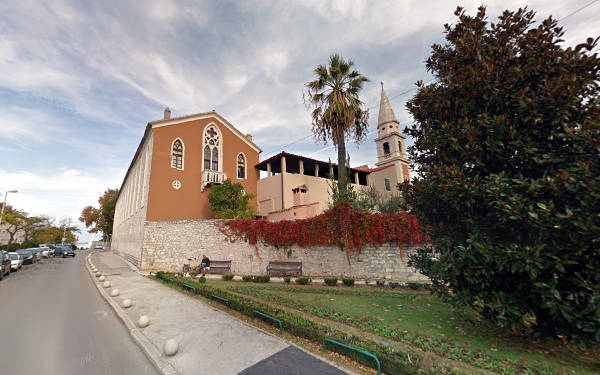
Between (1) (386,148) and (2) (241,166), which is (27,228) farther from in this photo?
(1) (386,148)

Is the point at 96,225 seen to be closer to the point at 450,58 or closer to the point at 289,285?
the point at 289,285

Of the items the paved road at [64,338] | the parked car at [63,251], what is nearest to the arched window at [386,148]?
the paved road at [64,338]

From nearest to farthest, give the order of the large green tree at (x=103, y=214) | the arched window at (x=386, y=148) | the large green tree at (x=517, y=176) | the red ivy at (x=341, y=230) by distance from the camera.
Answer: the large green tree at (x=517, y=176), the red ivy at (x=341, y=230), the arched window at (x=386, y=148), the large green tree at (x=103, y=214)

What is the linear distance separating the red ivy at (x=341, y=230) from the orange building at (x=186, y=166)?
7097 mm

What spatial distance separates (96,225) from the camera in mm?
57938

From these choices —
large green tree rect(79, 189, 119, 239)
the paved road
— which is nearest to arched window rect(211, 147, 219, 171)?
the paved road

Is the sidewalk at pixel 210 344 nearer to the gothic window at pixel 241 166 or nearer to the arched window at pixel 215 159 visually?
the arched window at pixel 215 159

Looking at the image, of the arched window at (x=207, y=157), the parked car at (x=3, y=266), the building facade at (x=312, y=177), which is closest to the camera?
the parked car at (x=3, y=266)

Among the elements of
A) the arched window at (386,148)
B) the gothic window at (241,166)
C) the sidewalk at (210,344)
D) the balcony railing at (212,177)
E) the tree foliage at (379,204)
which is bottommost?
the sidewalk at (210,344)

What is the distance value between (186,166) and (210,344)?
18408 mm

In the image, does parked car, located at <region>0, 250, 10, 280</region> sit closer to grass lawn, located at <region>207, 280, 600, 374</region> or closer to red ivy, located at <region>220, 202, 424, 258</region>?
red ivy, located at <region>220, 202, 424, 258</region>

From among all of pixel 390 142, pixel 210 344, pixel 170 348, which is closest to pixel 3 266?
pixel 170 348

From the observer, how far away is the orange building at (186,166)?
19609mm

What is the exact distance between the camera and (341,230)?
547 inches
